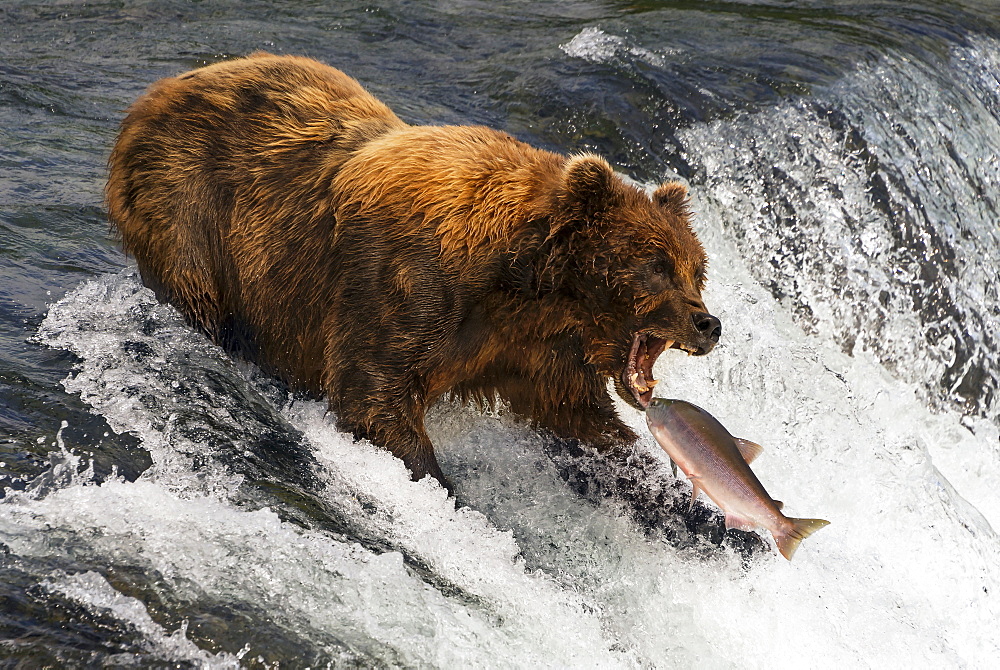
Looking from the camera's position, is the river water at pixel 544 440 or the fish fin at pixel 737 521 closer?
the river water at pixel 544 440

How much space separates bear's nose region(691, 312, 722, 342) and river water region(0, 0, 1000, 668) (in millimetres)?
1120

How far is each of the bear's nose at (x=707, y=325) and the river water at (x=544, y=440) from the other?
1120 millimetres

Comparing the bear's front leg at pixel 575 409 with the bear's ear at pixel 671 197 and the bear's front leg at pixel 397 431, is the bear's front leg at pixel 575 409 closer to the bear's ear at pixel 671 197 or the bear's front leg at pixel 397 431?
the bear's front leg at pixel 397 431

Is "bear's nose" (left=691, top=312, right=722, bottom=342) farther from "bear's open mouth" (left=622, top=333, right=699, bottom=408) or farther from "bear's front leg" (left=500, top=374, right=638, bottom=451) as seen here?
"bear's front leg" (left=500, top=374, right=638, bottom=451)

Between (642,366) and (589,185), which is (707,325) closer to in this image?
(642,366)

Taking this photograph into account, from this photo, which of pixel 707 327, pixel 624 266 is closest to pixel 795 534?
pixel 707 327

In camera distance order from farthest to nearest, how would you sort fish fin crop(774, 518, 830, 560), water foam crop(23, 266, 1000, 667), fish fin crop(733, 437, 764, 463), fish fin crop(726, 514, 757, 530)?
fish fin crop(733, 437, 764, 463)
fish fin crop(726, 514, 757, 530)
fish fin crop(774, 518, 830, 560)
water foam crop(23, 266, 1000, 667)

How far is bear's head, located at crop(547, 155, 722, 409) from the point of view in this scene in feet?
13.4

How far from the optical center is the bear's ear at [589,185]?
13.3 ft

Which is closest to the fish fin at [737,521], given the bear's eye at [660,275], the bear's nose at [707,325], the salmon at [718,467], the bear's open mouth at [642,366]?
the salmon at [718,467]

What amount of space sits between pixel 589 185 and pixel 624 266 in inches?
12.8

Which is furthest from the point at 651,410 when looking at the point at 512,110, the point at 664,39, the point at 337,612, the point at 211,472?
the point at 664,39

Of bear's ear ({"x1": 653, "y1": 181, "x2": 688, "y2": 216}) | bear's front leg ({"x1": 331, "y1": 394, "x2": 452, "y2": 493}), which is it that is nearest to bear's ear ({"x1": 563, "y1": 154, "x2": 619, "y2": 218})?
bear's ear ({"x1": 653, "y1": 181, "x2": 688, "y2": 216})

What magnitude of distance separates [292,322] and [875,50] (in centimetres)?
614
